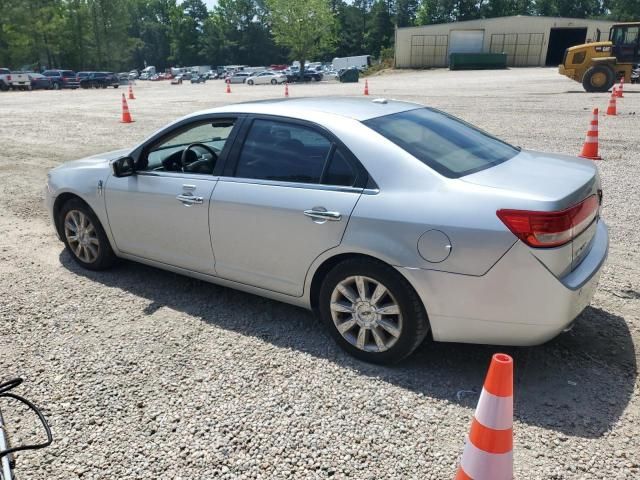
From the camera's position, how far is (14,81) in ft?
151

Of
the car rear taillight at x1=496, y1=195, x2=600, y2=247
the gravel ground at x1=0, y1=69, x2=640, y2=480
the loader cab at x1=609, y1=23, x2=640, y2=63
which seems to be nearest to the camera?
the gravel ground at x1=0, y1=69, x2=640, y2=480

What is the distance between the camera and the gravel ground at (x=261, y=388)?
101 inches

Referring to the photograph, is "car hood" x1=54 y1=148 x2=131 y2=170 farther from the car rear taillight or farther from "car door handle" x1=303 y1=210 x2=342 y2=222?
the car rear taillight

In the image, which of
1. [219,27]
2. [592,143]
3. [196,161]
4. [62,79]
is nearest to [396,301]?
[196,161]

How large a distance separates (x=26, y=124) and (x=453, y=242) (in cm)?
1814

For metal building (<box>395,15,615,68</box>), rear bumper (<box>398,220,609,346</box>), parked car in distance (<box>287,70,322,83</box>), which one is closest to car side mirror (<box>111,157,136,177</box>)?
rear bumper (<box>398,220,609,346</box>)

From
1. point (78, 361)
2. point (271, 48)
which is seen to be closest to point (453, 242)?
point (78, 361)

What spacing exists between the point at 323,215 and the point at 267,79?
176 feet

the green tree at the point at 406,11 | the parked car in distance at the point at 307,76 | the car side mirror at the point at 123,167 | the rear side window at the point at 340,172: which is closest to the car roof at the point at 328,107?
the rear side window at the point at 340,172

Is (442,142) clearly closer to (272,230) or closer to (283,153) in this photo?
(283,153)

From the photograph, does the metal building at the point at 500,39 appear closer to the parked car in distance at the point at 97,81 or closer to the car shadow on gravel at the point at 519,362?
the parked car in distance at the point at 97,81

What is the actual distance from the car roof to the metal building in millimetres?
60616

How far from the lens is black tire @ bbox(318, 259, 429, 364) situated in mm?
3025

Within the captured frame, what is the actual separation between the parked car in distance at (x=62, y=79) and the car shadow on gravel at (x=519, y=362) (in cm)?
5290
